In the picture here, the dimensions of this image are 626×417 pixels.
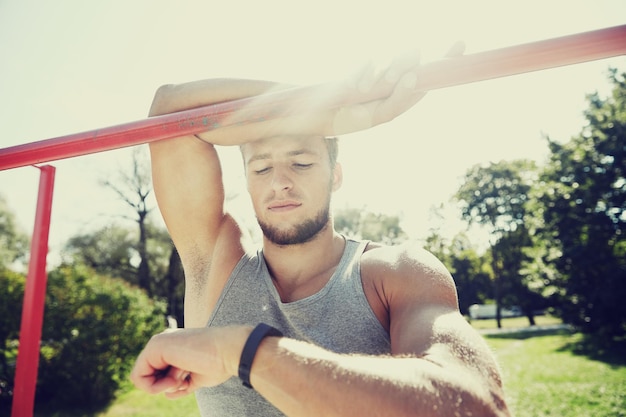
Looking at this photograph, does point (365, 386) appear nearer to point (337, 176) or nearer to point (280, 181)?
point (280, 181)

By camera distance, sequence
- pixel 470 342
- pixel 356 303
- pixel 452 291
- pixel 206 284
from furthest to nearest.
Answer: pixel 206 284 → pixel 356 303 → pixel 452 291 → pixel 470 342

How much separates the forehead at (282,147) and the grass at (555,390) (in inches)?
152

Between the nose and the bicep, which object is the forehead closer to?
the nose

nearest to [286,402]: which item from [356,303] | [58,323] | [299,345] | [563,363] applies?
[299,345]

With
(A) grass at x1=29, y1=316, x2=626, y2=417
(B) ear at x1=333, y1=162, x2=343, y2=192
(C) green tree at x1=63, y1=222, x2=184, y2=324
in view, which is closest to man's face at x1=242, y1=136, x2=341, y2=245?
(B) ear at x1=333, y1=162, x2=343, y2=192

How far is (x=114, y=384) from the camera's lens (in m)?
7.66

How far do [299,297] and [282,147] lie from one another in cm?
70

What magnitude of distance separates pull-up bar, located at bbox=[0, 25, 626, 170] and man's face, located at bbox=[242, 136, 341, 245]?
0.45 meters

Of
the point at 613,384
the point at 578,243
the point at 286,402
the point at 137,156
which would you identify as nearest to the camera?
the point at 286,402

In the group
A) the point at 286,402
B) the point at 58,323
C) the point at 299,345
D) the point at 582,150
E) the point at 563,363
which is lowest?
the point at 563,363

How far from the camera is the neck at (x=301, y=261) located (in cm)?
183

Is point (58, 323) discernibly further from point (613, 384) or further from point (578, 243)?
point (578, 243)

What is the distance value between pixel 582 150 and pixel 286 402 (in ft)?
53.2

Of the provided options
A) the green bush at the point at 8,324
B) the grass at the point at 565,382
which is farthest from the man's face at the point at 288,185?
the green bush at the point at 8,324
